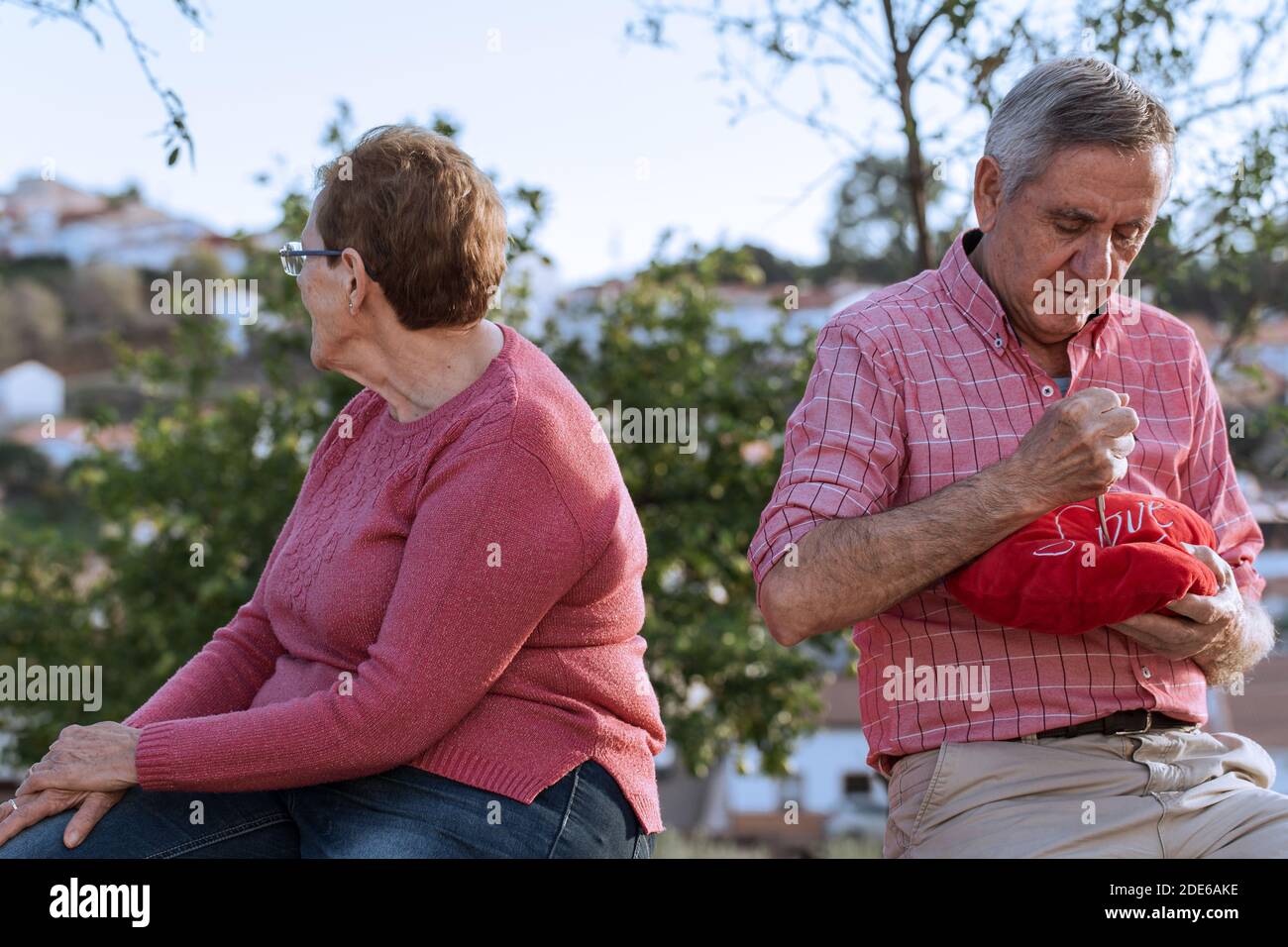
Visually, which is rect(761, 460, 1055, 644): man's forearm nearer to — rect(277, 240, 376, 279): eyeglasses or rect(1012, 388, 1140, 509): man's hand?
rect(1012, 388, 1140, 509): man's hand

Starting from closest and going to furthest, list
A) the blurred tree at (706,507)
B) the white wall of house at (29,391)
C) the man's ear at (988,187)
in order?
the man's ear at (988,187) → the blurred tree at (706,507) → the white wall of house at (29,391)

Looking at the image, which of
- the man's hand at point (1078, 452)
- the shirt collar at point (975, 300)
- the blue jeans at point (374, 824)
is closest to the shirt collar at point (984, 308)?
the shirt collar at point (975, 300)

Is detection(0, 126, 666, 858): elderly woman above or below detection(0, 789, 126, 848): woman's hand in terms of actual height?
above

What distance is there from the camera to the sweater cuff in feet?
7.27

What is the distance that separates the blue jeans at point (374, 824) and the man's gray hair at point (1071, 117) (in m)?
1.26

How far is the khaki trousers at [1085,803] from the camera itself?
7.41 feet

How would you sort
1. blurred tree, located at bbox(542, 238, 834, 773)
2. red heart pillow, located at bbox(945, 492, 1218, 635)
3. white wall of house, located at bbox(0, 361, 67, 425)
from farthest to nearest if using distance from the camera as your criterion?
white wall of house, located at bbox(0, 361, 67, 425) → blurred tree, located at bbox(542, 238, 834, 773) → red heart pillow, located at bbox(945, 492, 1218, 635)

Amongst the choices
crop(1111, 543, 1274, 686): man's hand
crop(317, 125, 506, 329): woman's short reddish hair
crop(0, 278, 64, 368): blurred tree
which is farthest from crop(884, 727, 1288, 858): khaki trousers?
crop(0, 278, 64, 368): blurred tree

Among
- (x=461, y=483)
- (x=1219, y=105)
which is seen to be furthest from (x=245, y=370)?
(x=461, y=483)

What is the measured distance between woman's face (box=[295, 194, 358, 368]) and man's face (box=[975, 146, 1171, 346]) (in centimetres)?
113

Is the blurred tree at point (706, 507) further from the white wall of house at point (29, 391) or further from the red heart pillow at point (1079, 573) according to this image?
the white wall of house at point (29, 391)

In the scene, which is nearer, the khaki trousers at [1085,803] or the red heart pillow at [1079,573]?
the red heart pillow at [1079,573]
